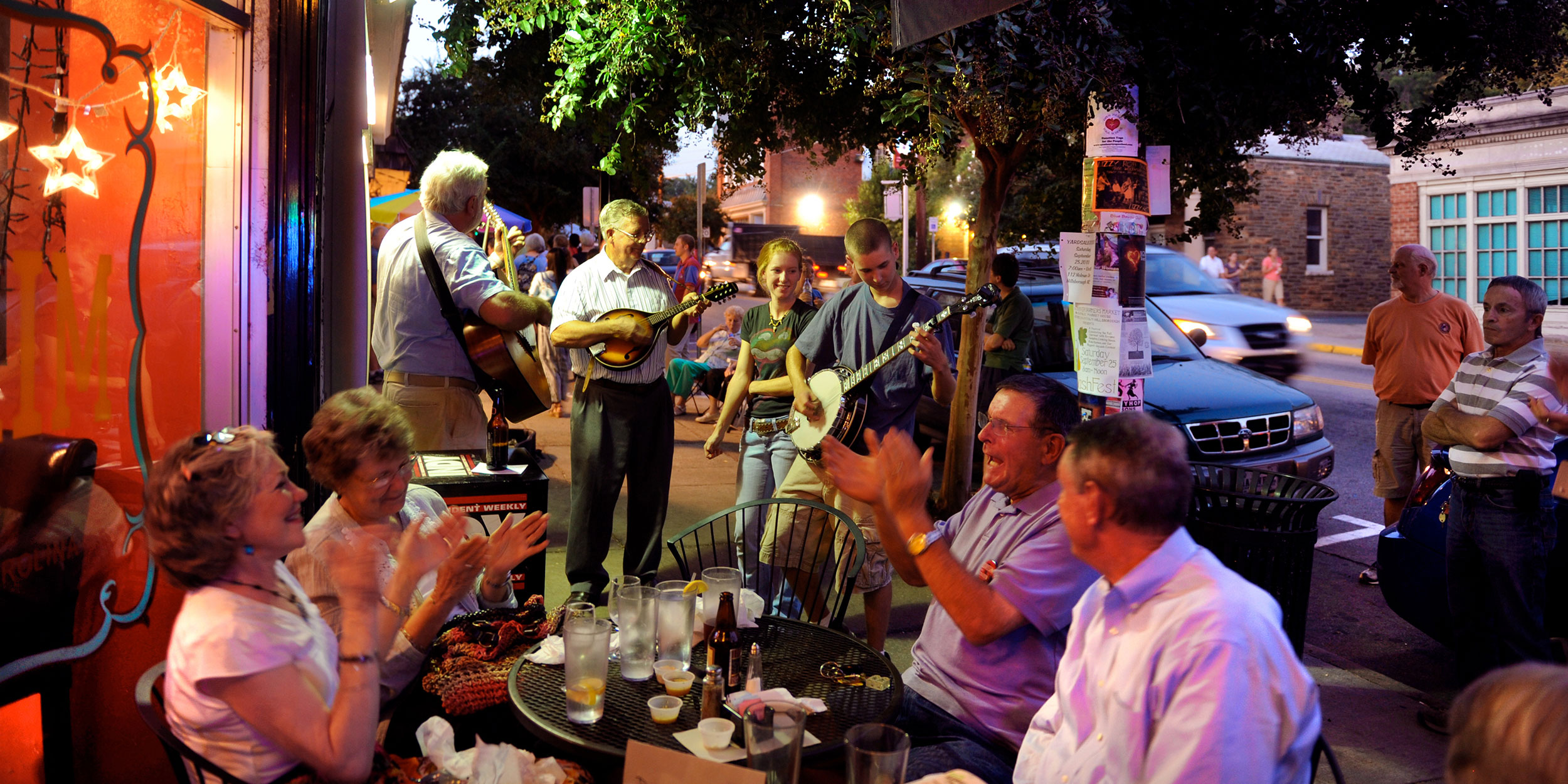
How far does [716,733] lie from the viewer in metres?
2.37

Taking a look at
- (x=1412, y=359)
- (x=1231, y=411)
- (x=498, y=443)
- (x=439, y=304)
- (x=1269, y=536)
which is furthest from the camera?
(x=1231, y=411)

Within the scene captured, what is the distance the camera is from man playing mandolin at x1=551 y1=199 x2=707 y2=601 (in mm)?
5312

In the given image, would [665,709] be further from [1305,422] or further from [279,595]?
[1305,422]

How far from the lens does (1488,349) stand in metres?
4.61

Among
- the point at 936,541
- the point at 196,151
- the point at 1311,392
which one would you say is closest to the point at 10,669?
the point at 196,151

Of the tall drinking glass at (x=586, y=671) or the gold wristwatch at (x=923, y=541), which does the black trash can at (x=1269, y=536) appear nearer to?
the gold wristwatch at (x=923, y=541)

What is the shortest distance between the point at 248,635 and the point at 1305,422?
6.90 metres

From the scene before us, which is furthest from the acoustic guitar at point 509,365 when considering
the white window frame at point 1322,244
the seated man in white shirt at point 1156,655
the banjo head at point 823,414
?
the white window frame at point 1322,244

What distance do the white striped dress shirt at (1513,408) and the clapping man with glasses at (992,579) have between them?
2452 mm

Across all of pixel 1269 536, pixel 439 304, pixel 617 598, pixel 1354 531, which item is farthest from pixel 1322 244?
pixel 617 598

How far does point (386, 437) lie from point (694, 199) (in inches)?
1641

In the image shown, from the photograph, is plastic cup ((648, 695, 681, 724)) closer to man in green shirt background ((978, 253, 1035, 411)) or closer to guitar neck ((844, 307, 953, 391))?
guitar neck ((844, 307, 953, 391))

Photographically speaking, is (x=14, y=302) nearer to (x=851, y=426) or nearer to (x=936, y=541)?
(x=936, y=541)

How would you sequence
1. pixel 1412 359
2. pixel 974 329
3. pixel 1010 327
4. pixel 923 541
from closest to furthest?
1. pixel 923 541
2. pixel 1412 359
3. pixel 974 329
4. pixel 1010 327
